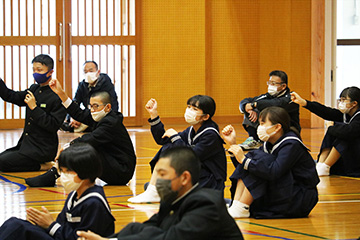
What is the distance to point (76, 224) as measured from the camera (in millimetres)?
2996

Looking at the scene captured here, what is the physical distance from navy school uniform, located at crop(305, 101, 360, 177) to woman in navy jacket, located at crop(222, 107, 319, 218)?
1.81 metres

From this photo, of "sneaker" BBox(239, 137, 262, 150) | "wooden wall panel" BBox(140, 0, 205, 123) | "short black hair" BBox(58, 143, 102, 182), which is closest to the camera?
"short black hair" BBox(58, 143, 102, 182)

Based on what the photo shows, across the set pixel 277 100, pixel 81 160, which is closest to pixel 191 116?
pixel 81 160

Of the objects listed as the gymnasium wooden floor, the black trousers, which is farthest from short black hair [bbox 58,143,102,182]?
the black trousers

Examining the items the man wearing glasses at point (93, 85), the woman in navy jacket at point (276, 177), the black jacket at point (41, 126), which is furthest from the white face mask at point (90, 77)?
the woman in navy jacket at point (276, 177)

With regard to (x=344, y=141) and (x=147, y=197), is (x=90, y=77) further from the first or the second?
(x=147, y=197)

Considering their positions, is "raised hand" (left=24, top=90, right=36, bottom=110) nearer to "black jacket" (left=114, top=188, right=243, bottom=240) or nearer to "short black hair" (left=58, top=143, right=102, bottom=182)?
"short black hair" (left=58, top=143, right=102, bottom=182)

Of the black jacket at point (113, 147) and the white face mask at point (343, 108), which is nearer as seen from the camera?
the black jacket at point (113, 147)

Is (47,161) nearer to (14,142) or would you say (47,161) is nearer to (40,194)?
(40,194)

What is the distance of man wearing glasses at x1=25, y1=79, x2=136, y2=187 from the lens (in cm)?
518

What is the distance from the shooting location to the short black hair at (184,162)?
2.48 metres

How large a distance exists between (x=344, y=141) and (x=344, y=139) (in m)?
0.03

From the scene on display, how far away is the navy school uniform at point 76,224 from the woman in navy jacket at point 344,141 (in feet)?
10.3

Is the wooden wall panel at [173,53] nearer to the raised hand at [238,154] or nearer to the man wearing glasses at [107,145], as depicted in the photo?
the man wearing glasses at [107,145]
